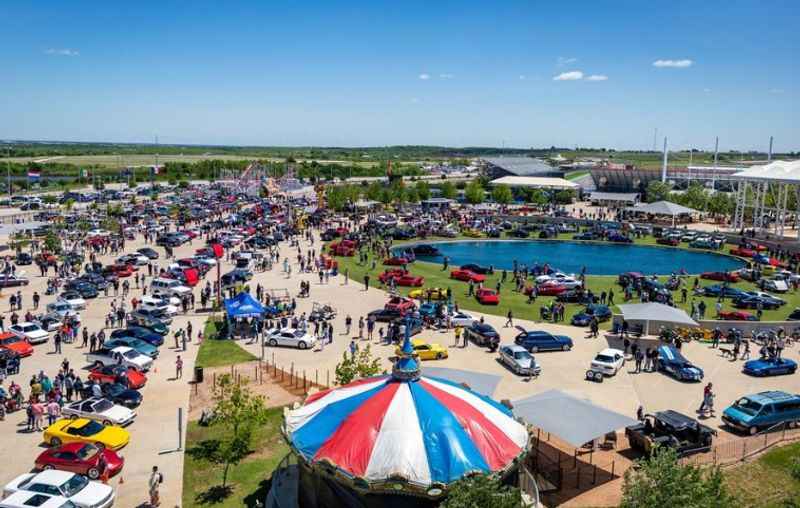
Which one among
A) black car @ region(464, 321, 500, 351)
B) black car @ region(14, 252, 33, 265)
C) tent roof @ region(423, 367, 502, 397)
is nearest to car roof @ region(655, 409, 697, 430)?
tent roof @ region(423, 367, 502, 397)

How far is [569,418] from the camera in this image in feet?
64.2

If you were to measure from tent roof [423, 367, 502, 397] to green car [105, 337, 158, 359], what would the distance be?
14.5 m

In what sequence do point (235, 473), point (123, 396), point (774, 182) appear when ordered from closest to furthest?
point (235, 473) → point (123, 396) → point (774, 182)

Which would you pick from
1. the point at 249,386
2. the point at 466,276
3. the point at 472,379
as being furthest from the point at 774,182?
the point at 249,386

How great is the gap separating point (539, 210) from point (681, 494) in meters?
86.1

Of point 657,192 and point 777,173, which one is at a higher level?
point 777,173

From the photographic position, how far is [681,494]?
12.0 metres

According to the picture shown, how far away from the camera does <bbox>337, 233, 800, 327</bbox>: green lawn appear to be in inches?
1590

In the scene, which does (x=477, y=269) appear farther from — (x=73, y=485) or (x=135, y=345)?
(x=73, y=485)

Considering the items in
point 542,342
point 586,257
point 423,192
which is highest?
point 423,192

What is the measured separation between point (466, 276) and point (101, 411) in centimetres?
3067

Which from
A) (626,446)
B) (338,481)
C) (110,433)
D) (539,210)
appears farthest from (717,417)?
(539,210)

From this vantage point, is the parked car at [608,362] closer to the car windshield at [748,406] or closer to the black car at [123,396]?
the car windshield at [748,406]

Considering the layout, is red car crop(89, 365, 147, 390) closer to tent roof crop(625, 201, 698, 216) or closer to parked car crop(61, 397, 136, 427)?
parked car crop(61, 397, 136, 427)
